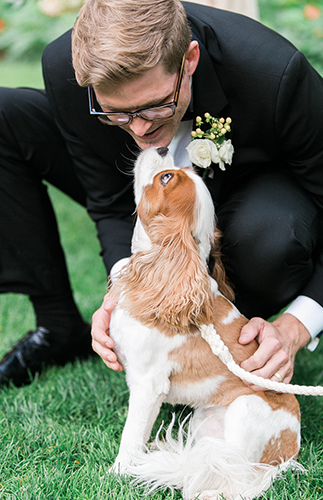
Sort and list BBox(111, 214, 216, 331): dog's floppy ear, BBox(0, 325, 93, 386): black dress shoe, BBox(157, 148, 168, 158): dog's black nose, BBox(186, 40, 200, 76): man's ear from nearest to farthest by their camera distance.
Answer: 1. BBox(111, 214, 216, 331): dog's floppy ear
2. BBox(186, 40, 200, 76): man's ear
3. BBox(157, 148, 168, 158): dog's black nose
4. BBox(0, 325, 93, 386): black dress shoe

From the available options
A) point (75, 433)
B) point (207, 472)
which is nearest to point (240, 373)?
point (207, 472)

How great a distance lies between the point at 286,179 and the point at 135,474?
4.78 ft

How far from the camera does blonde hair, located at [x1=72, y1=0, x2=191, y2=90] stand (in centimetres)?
173

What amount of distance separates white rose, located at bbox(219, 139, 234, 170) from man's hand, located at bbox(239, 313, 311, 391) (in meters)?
0.68

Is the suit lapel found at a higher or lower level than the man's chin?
higher

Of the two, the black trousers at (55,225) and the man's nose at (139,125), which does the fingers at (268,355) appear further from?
the man's nose at (139,125)

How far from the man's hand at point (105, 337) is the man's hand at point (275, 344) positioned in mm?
503

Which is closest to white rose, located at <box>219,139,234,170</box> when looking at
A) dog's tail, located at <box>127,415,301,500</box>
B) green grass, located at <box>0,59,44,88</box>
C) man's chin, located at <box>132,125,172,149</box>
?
man's chin, located at <box>132,125,172,149</box>

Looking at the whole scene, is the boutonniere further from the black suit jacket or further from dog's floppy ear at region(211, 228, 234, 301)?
dog's floppy ear at region(211, 228, 234, 301)

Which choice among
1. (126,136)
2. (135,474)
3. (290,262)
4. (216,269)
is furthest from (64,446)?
(126,136)

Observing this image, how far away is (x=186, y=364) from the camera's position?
1.95 m

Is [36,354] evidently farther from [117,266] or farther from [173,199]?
[173,199]

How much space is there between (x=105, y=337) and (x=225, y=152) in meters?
0.92

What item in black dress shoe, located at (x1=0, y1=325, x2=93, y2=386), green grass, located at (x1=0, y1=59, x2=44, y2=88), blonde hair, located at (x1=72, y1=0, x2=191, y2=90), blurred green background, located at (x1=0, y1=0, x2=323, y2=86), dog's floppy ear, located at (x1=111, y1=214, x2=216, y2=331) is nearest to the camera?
blonde hair, located at (x1=72, y1=0, x2=191, y2=90)
